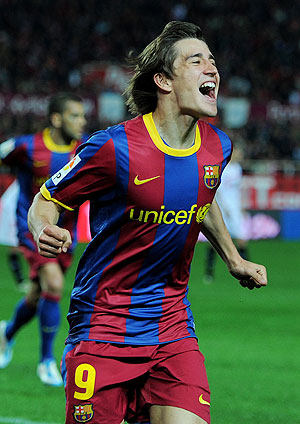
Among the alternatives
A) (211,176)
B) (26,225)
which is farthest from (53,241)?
(26,225)

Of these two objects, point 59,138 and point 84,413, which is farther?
point 59,138

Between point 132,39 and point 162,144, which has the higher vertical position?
point 132,39

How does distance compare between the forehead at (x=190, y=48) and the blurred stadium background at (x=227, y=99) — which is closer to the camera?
the forehead at (x=190, y=48)

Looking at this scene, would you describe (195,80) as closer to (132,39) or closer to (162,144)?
(162,144)

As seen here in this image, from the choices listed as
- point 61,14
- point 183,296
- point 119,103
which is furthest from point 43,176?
point 61,14

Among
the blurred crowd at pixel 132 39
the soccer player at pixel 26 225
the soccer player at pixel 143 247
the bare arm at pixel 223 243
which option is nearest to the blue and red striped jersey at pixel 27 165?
the soccer player at pixel 26 225

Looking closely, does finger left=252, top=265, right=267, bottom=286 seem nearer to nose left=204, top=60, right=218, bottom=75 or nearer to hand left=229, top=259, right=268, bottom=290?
hand left=229, top=259, right=268, bottom=290

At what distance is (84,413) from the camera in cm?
350

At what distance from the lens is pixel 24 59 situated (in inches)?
1109

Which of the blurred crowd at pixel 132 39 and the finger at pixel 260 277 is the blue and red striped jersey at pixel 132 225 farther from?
the blurred crowd at pixel 132 39

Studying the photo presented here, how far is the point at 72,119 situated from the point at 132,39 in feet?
75.5

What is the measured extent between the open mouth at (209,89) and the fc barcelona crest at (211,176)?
0.30 meters

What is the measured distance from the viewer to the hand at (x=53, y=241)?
3146 millimetres

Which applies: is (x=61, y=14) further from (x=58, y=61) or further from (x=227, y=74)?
(x=227, y=74)
